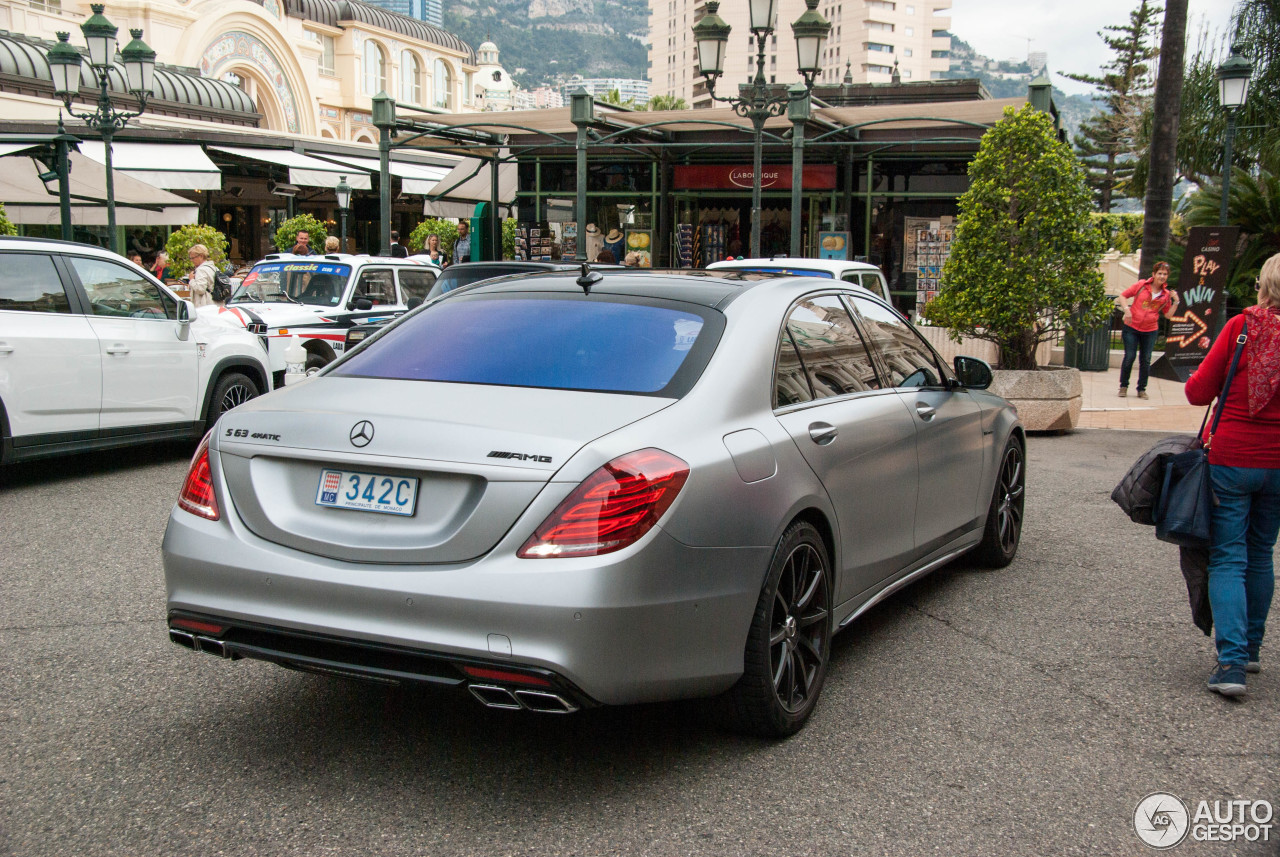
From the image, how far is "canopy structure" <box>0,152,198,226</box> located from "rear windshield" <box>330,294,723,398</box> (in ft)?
57.3

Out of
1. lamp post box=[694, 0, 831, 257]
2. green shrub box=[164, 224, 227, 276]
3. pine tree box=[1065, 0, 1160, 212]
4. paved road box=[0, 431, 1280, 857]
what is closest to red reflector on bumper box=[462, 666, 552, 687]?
paved road box=[0, 431, 1280, 857]

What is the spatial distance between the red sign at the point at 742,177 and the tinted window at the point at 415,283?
9859 millimetres

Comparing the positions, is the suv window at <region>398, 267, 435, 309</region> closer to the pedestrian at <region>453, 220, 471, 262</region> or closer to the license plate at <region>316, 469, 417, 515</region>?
the pedestrian at <region>453, 220, 471, 262</region>

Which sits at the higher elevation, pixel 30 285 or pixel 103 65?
pixel 103 65

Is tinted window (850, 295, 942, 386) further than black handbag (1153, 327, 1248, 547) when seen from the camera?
Yes

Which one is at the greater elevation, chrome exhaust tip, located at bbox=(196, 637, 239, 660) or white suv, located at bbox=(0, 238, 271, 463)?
white suv, located at bbox=(0, 238, 271, 463)

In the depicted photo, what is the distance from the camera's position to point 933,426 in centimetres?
537

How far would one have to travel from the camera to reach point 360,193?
42812mm

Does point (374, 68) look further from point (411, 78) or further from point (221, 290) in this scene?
point (221, 290)

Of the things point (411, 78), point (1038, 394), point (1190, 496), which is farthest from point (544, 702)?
point (411, 78)

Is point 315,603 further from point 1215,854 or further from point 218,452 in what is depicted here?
point 1215,854

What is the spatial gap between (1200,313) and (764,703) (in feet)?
50.0

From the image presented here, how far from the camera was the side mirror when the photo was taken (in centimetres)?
588

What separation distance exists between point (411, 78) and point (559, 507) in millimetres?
91817
